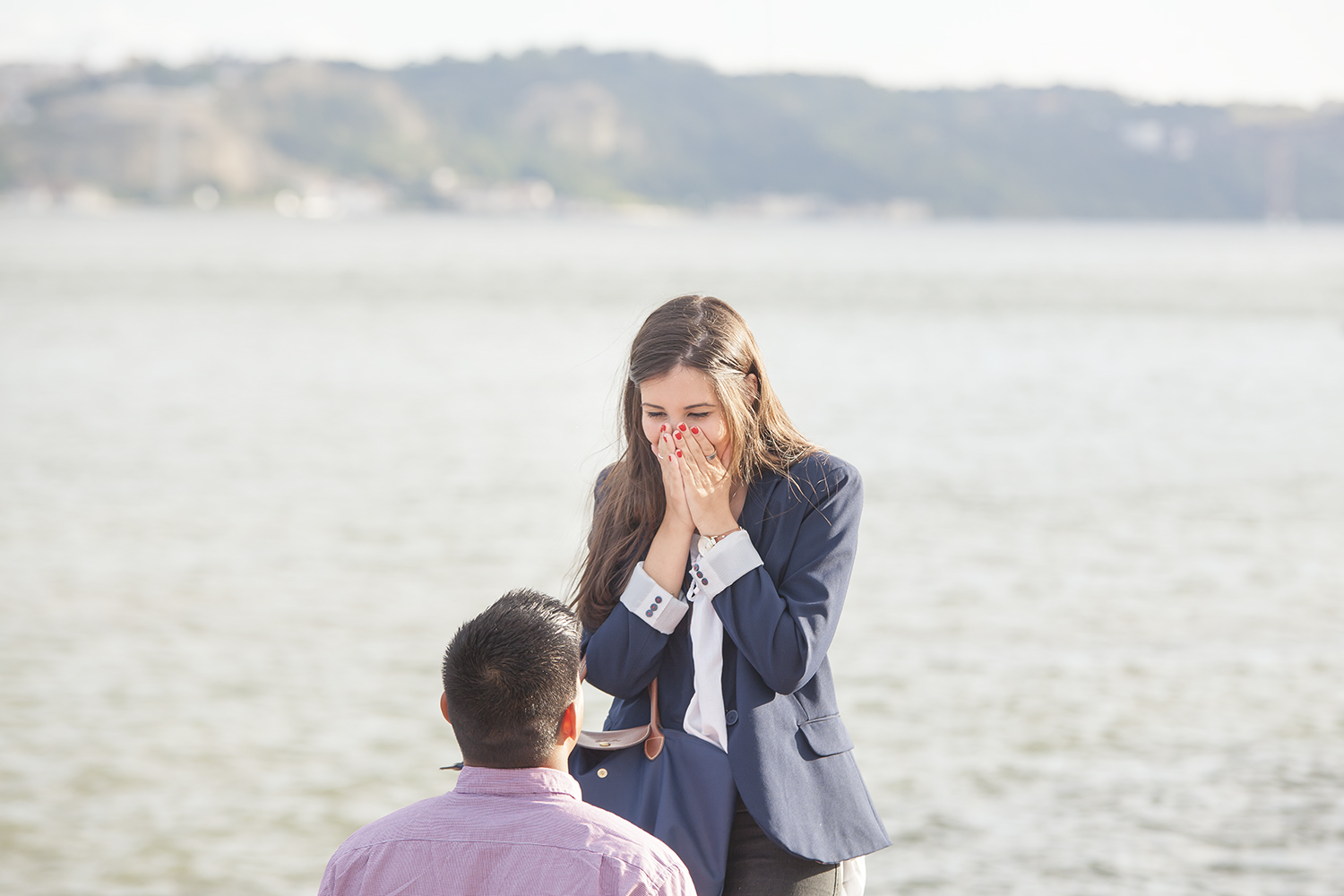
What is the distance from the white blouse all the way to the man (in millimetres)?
576

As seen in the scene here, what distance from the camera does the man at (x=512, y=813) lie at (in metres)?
2.20

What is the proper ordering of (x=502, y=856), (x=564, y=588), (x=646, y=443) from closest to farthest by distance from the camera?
(x=502, y=856), (x=646, y=443), (x=564, y=588)

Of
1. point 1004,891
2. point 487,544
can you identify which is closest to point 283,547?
point 487,544

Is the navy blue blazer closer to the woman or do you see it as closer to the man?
the woman

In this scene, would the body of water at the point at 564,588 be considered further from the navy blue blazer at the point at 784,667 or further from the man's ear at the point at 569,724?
the man's ear at the point at 569,724

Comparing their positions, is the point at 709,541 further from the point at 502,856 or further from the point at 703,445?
the point at 502,856

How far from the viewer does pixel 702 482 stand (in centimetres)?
296

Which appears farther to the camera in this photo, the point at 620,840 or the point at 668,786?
the point at 668,786

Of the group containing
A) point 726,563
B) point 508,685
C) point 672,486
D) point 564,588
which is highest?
point 672,486

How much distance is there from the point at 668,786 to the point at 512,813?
2.30 feet

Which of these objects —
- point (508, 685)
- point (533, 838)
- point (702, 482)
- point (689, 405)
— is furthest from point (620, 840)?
point (689, 405)

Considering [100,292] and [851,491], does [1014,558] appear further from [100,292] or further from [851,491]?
[100,292]

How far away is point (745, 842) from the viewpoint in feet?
9.57

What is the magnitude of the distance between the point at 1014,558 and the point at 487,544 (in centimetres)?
572
